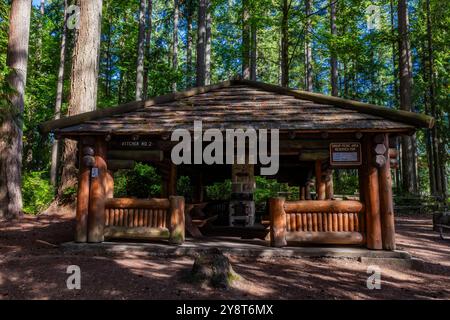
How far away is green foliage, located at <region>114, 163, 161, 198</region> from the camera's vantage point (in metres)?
15.4

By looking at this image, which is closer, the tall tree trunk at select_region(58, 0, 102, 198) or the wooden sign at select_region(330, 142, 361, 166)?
the wooden sign at select_region(330, 142, 361, 166)

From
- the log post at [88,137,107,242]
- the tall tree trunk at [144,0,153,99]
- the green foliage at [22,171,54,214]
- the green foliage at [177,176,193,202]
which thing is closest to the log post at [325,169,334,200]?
the green foliage at [177,176,193,202]

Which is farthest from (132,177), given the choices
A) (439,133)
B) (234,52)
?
(439,133)

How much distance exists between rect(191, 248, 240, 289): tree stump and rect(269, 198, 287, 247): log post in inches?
77.5

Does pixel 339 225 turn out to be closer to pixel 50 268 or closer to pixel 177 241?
pixel 177 241

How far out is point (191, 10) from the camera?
24.0 m

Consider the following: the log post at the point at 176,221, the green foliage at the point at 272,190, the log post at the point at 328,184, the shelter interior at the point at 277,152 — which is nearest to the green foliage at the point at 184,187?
the green foliage at the point at 272,190

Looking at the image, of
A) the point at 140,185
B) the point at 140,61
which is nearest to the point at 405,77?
the point at 140,61

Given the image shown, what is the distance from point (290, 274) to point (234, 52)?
2181cm

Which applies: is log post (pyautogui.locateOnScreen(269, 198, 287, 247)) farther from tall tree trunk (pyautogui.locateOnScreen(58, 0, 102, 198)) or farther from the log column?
tall tree trunk (pyautogui.locateOnScreen(58, 0, 102, 198))

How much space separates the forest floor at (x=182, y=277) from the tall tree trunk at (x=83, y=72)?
3.40 meters

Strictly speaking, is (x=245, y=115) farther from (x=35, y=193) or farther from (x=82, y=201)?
(x=35, y=193)

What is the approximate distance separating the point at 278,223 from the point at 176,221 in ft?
7.55

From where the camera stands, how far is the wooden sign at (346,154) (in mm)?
7219
